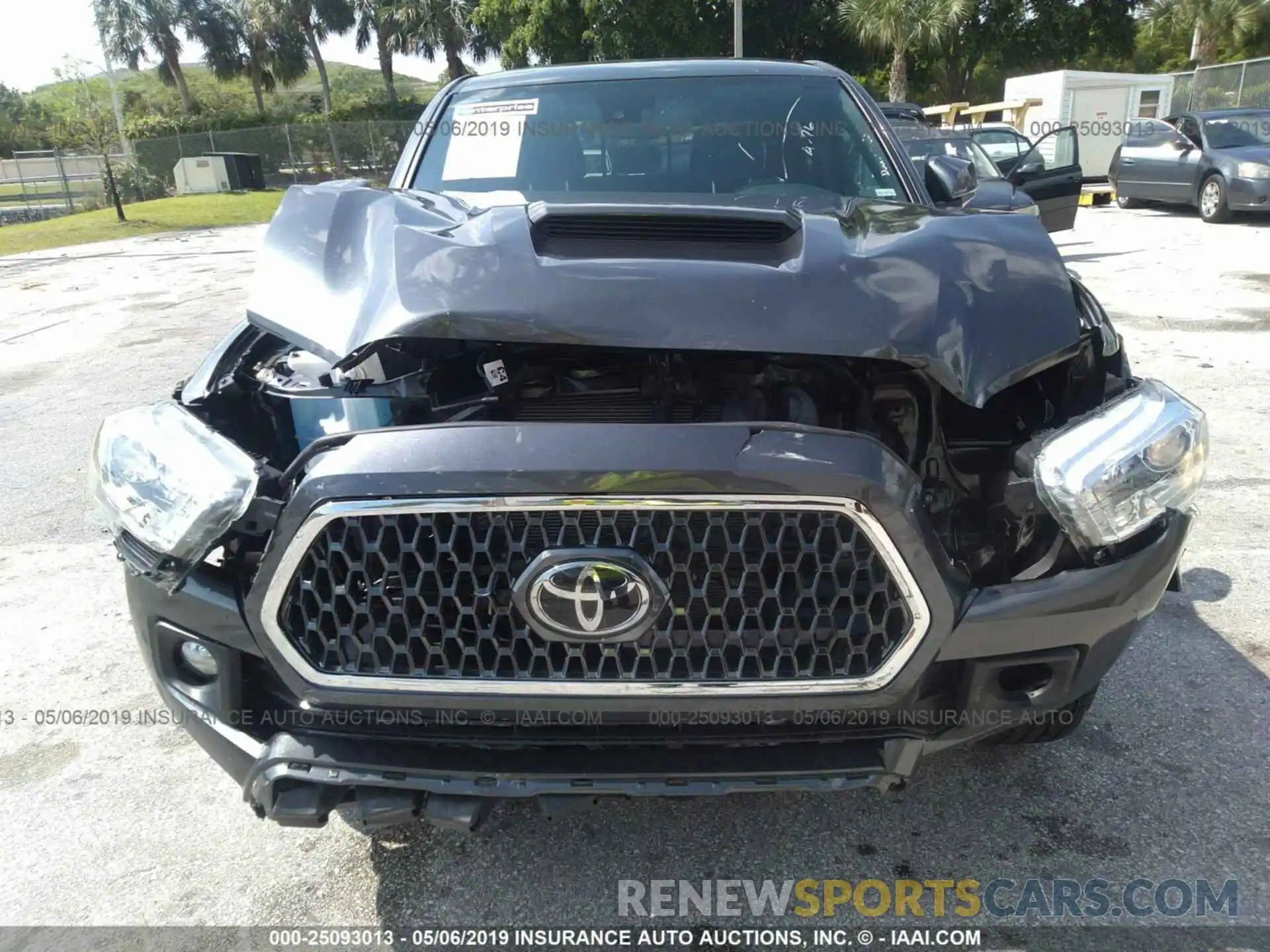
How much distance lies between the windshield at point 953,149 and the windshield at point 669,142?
14.8 ft

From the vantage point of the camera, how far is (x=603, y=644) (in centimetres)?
164

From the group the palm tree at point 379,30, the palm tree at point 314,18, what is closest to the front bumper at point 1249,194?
the palm tree at point 379,30

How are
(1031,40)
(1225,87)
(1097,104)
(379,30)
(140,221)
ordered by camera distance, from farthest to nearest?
(379,30), (1031,40), (140,221), (1225,87), (1097,104)

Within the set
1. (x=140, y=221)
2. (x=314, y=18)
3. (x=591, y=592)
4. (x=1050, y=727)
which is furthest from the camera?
(x=314, y=18)

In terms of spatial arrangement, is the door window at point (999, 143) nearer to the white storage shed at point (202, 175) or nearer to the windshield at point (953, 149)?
the windshield at point (953, 149)

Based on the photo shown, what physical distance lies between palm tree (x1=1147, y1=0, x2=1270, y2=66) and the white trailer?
49.8 feet

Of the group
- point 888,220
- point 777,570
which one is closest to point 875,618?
point 777,570

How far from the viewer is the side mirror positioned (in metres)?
2.92

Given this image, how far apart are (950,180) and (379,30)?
48678mm

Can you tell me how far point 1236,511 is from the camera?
13.0ft

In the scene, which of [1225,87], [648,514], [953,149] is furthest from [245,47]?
[648,514]

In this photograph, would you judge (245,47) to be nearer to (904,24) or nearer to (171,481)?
(904,24)

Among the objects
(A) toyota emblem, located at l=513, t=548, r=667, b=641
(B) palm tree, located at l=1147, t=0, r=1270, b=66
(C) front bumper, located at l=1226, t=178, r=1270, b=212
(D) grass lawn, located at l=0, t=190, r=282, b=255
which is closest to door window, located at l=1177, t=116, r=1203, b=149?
(C) front bumper, located at l=1226, t=178, r=1270, b=212

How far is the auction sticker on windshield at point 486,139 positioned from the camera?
3.11 metres
